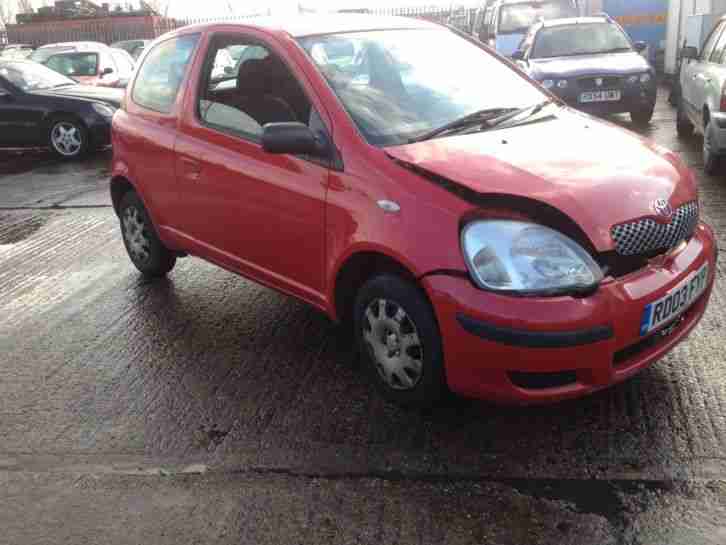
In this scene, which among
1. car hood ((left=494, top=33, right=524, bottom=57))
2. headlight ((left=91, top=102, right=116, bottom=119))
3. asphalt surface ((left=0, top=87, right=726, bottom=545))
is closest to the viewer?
asphalt surface ((left=0, top=87, right=726, bottom=545))

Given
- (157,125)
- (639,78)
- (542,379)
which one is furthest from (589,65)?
(542,379)

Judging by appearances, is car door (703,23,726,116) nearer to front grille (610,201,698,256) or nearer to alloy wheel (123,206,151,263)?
front grille (610,201,698,256)

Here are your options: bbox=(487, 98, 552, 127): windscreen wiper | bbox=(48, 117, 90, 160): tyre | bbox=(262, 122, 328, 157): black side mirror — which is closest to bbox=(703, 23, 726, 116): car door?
bbox=(487, 98, 552, 127): windscreen wiper

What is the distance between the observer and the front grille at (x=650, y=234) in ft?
9.65

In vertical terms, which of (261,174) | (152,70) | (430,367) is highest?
(152,70)

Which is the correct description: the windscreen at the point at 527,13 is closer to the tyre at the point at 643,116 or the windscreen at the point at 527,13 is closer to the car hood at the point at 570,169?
the tyre at the point at 643,116

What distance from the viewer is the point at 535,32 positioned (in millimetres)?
11727

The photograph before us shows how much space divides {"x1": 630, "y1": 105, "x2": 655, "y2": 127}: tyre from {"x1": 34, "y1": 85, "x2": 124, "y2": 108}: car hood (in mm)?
7336

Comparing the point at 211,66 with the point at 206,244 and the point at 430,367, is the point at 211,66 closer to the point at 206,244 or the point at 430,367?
the point at 206,244

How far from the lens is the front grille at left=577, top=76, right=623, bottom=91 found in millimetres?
10269

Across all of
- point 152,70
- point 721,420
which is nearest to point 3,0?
point 152,70

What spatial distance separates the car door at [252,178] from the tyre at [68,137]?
24.3 feet

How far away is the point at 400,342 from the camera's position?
3.27m

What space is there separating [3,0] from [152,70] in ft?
183
